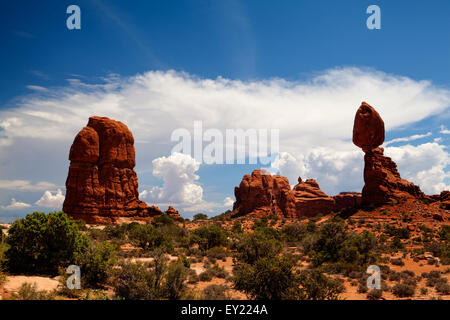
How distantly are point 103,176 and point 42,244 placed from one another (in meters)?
36.8

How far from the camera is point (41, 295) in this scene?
933cm

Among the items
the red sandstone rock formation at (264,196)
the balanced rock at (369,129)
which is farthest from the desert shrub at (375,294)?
the red sandstone rock formation at (264,196)

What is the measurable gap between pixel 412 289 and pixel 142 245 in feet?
68.0

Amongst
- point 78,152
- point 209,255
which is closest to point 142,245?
point 209,255

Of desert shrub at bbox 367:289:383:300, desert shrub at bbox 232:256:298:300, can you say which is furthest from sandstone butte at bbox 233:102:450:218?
desert shrub at bbox 232:256:298:300

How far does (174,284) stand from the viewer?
10844mm

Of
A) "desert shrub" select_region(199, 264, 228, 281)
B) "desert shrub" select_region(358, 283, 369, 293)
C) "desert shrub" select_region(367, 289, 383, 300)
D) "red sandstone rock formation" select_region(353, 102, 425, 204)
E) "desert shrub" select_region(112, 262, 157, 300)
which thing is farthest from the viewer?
"red sandstone rock formation" select_region(353, 102, 425, 204)

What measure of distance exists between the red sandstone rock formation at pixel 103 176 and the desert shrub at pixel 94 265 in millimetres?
34351

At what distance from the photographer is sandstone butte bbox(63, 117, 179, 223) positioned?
45.3 m

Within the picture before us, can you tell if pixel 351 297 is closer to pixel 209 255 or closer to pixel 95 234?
pixel 209 255

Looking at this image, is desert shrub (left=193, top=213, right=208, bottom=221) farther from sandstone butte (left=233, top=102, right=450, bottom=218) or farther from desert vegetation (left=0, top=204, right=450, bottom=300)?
desert vegetation (left=0, top=204, right=450, bottom=300)

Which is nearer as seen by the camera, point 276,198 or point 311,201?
point 276,198

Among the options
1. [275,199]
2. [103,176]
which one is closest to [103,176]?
[103,176]

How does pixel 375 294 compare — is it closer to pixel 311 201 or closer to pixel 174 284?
pixel 174 284
